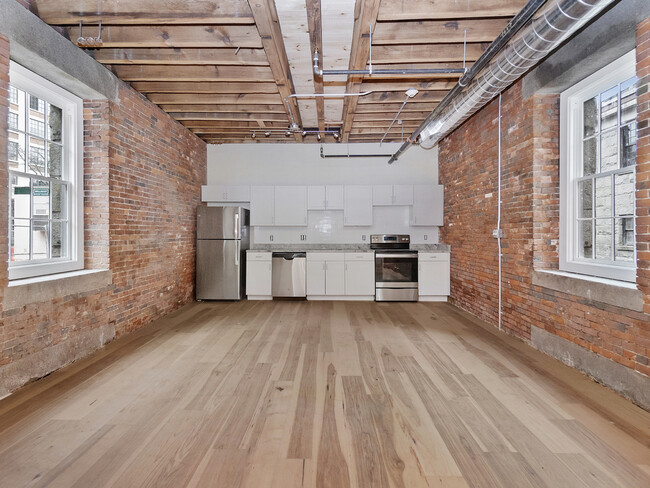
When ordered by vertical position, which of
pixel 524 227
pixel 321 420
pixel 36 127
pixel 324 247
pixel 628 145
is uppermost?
pixel 36 127

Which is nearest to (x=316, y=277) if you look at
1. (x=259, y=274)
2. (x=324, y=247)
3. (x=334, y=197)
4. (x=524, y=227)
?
(x=324, y=247)

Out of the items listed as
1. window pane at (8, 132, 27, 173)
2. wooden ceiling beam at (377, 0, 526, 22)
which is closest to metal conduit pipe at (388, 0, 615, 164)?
wooden ceiling beam at (377, 0, 526, 22)

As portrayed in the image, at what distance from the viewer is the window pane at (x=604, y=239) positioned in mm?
2785

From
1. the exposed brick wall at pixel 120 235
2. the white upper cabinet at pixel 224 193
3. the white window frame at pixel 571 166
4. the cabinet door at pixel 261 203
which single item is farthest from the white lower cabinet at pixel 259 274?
the white window frame at pixel 571 166

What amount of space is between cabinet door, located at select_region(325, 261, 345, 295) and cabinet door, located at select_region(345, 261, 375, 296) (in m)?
0.07

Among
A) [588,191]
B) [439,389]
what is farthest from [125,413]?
[588,191]

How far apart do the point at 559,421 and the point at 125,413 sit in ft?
8.88

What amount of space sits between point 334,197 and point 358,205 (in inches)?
18.0

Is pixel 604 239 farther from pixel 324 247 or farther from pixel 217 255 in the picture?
pixel 217 255

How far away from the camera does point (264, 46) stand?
298cm

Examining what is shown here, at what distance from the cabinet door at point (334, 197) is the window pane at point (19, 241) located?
410 cm

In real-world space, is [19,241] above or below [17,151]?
below

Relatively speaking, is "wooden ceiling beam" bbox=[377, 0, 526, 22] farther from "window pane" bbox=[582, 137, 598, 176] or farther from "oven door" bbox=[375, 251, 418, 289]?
"oven door" bbox=[375, 251, 418, 289]

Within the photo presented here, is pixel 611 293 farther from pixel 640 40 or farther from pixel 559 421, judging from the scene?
pixel 640 40
